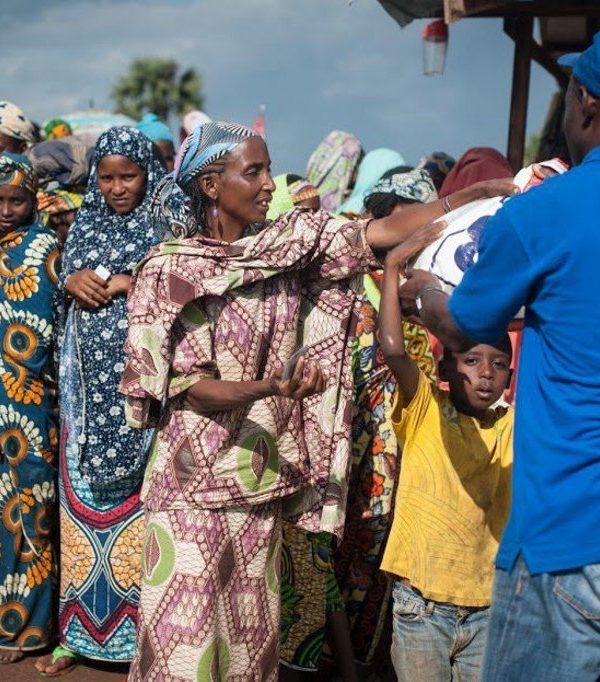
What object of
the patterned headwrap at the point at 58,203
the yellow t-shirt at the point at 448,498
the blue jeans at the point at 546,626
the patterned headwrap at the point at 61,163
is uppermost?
the patterned headwrap at the point at 61,163

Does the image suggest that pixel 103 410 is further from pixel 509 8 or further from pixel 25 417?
pixel 509 8

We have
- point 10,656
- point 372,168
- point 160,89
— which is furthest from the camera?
point 160,89

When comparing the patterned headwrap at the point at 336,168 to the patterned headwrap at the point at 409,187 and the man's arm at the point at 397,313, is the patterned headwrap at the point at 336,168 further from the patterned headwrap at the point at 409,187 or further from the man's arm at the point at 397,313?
the man's arm at the point at 397,313

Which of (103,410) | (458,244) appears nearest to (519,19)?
(103,410)

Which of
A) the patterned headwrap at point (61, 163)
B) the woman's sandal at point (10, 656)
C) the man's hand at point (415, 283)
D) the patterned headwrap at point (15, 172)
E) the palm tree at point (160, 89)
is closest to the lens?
the man's hand at point (415, 283)

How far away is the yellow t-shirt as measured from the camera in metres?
3.43

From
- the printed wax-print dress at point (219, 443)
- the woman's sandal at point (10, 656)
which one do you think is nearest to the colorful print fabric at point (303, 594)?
the printed wax-print dress at point (219, 443)

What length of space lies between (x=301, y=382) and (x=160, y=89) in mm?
48687

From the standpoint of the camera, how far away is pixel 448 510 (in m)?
3.47

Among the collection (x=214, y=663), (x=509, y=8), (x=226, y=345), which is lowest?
(x=214, y=663)

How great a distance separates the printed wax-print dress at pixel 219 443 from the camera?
3.34 metres

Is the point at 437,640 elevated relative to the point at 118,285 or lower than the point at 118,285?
lower

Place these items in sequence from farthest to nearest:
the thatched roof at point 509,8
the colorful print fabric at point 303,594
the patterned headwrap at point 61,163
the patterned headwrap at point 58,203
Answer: the thatched roof at point 509,8 < the patterned headwrap at point 61,163 < the patterned headwrap at point 58,203 < the colorful print fabric at point 303,594

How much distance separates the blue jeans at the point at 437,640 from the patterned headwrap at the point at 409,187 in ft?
6.41
